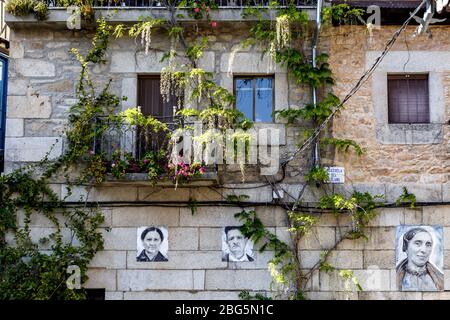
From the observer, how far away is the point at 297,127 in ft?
29.5

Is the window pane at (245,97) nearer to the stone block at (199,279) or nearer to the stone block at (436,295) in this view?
the stone block at (199,279)

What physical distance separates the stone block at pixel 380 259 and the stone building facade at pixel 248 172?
0.5 inches

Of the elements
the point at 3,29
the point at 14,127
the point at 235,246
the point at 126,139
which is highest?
the point at 3,29

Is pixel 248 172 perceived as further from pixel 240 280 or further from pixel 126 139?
pixel 126 139

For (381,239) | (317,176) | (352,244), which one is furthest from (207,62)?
(381,239)

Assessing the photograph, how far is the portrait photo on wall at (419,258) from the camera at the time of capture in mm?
8695

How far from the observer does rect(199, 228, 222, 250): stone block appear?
879 centimetres

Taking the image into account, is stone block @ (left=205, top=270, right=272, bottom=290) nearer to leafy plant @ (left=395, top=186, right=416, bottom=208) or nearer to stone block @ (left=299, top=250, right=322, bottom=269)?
stone block @ (left=299, top=250, right=322, bottom=269)

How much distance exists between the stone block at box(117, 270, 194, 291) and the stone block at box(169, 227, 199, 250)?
0.98ft

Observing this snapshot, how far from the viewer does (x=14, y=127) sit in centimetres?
902

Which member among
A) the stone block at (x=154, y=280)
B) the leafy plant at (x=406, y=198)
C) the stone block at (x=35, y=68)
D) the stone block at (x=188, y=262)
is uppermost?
the stone block at (x=35, y=68)

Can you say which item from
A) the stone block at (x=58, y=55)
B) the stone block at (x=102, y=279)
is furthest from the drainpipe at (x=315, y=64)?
the stone block at (x=58, y=55)

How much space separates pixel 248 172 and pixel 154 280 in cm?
172
